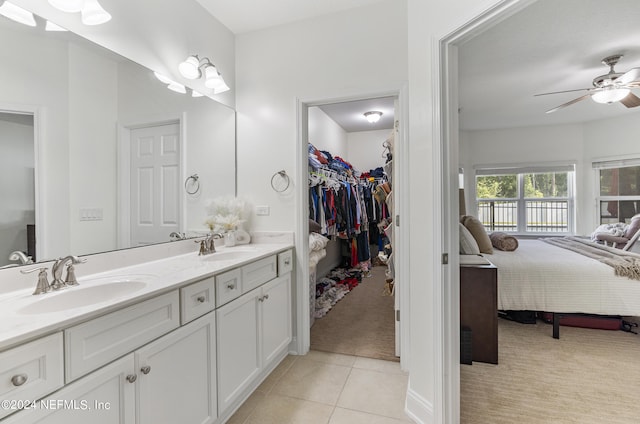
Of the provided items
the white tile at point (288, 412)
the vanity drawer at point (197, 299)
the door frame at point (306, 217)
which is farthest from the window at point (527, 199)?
the vanity drawer at point (197, 299)

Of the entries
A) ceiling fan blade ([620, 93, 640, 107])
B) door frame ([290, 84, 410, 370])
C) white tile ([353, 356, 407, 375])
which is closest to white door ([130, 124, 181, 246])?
door frame ([290, 84, 410, 370])

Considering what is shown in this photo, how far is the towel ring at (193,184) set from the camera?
224 centimetres

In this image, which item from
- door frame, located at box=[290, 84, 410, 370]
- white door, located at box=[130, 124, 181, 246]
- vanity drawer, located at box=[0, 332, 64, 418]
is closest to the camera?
vanity drawer, located at box=[0, 332, 64, 418]

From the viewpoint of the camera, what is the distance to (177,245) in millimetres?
2141

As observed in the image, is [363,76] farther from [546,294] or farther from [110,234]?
[546,294]

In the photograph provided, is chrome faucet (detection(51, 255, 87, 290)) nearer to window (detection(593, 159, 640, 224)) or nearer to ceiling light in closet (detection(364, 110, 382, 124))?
ceiling light in closet (detection(364, 110, 382, 124))

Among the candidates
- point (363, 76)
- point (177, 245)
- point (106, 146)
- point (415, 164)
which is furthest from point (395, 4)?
point (177, 245)

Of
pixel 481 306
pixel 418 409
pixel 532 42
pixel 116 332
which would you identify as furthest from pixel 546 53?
pixel 116 332

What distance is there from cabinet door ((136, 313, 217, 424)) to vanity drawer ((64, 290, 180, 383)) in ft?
0.17

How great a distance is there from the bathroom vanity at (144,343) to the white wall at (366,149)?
407 cm

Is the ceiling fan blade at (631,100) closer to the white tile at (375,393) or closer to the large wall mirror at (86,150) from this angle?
the white tile at (375,393)

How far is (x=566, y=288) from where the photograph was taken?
106 inches

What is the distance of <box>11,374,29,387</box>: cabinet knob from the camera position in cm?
82

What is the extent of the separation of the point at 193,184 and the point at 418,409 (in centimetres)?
204
